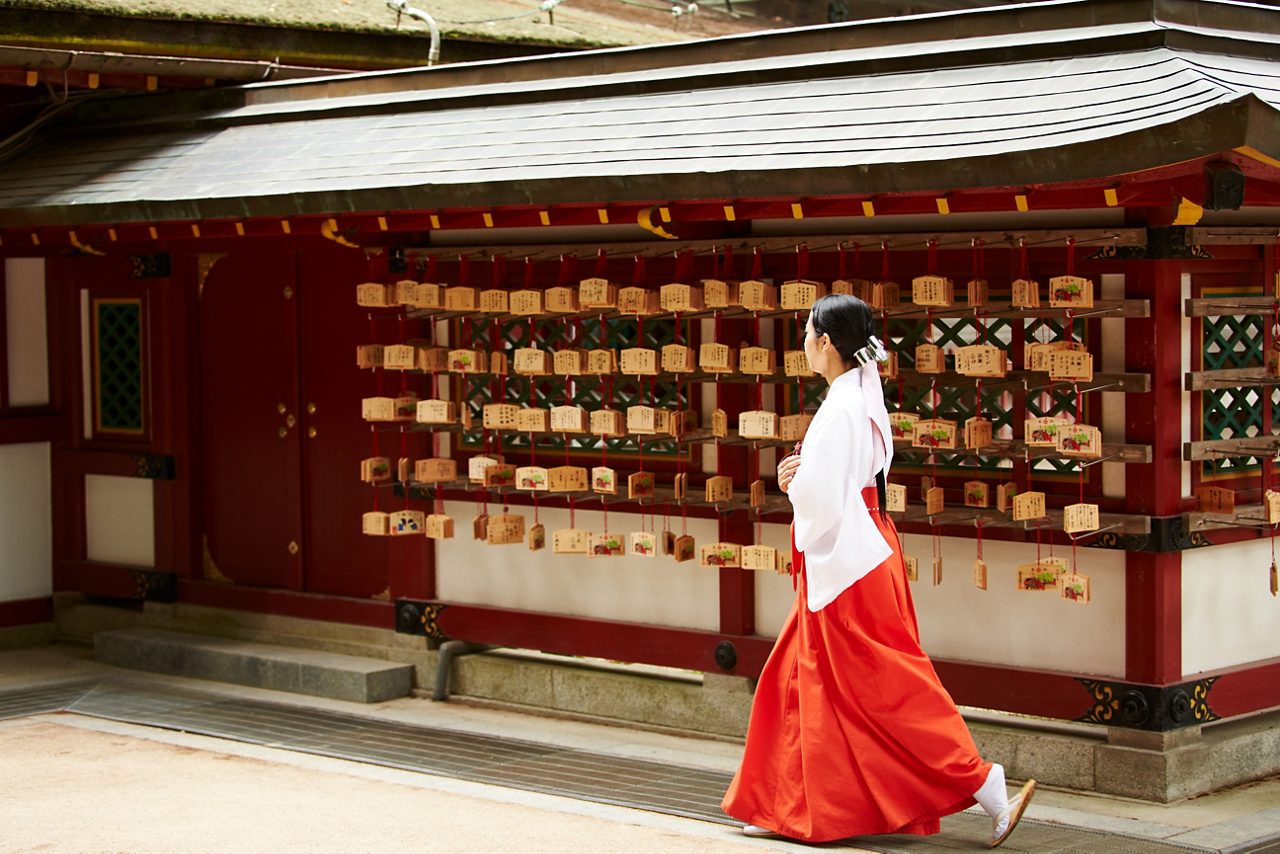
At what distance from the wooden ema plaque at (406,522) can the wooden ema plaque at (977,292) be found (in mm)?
3600

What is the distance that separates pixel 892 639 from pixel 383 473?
170 inches

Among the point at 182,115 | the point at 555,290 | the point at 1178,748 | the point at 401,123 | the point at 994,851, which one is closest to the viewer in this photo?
the point at 994,851

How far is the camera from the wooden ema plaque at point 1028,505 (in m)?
7.77

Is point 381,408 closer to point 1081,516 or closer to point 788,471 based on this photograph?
point 788,471

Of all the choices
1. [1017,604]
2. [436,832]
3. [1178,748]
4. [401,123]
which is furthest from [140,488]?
[1178,748]

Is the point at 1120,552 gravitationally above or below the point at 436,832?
above

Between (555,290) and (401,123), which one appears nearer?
(555,290)

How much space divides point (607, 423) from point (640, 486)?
362 mm

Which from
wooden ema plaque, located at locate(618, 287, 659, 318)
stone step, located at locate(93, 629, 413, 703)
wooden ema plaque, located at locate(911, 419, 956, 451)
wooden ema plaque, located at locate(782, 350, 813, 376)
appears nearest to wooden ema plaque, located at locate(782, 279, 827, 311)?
wooden ema plaque, located at locate(782, 350, 813, 376)

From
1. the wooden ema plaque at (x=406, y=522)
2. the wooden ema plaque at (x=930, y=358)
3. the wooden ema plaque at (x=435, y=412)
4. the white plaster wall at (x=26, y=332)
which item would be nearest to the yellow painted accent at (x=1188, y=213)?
the wooden ema plaque at (x=930, y=358)

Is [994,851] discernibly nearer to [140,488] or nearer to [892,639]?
[892,639]

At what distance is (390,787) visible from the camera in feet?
26.6

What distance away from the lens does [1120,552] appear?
25.8 ft

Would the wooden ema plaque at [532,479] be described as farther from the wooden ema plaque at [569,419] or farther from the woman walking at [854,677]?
the woman walking at [854,677]
